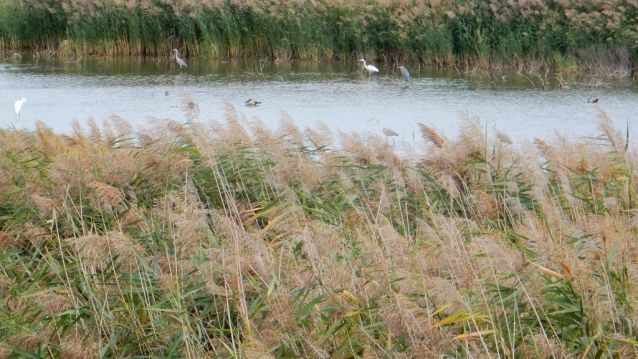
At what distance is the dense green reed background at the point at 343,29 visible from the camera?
16.1 m

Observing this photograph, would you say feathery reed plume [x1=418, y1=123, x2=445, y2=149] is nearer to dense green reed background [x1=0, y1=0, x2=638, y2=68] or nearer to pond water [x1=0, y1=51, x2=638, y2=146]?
pond water [x1=0, y1=51, x2=638, y2=146]

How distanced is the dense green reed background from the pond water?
485 millimetres

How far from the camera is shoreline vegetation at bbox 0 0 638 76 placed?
16094 millimetres

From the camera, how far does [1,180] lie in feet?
16.4

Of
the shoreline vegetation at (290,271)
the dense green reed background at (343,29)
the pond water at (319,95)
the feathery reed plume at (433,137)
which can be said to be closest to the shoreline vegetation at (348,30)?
the dense green reed background at (343,29)

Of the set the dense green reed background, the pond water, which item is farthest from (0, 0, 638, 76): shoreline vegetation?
the pond water

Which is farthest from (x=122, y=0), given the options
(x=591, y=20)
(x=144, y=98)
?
(x=591, y=20)

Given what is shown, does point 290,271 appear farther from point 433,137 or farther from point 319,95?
point 319,95

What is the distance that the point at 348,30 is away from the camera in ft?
58.8

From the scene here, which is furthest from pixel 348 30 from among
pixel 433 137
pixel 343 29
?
pixel 433 137

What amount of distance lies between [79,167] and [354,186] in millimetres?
1576

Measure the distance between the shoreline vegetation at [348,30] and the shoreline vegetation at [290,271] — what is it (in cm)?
1143

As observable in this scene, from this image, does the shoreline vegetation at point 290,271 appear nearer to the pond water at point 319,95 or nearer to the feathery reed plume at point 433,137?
the feathery reed plume at point 433,137

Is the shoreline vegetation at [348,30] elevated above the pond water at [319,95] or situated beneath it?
elevated above
